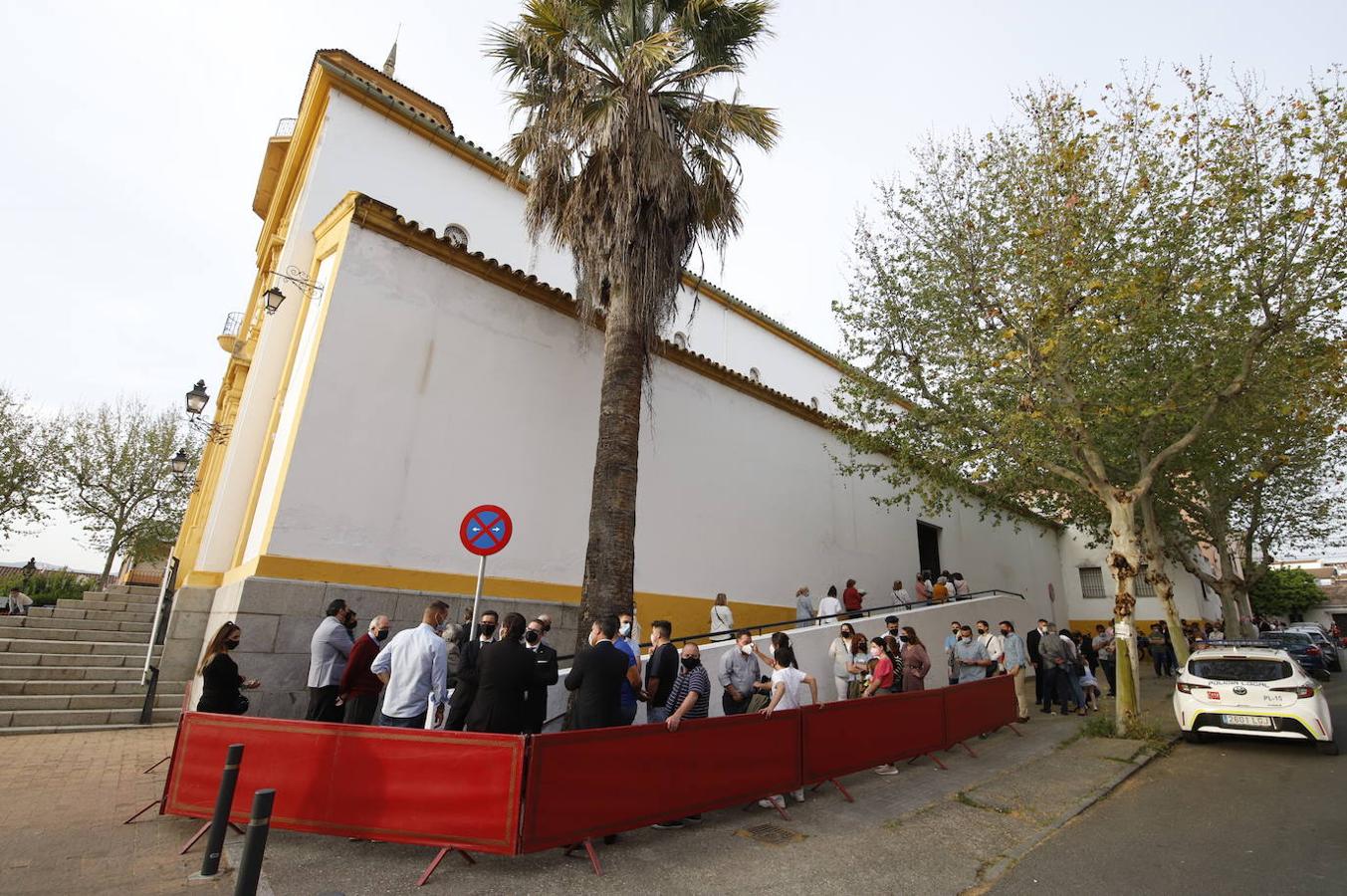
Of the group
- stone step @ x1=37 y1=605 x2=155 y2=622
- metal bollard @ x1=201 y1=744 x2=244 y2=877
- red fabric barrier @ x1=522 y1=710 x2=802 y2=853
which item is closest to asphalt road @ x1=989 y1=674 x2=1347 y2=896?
red fabric barrier @ x1=522 y1=710 x2=802 y2=853

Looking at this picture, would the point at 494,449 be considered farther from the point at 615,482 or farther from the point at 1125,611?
the point at 1125,611

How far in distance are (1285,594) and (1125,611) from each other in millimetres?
56596

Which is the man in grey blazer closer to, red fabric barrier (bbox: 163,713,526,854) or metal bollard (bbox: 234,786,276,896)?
red fabric barrier (bbox: 163,713,526,854)

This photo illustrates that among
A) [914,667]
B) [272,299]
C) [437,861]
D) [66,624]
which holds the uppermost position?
[272,299]

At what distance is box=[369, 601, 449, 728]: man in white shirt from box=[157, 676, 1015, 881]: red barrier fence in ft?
3.35

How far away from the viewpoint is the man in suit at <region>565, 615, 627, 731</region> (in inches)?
213

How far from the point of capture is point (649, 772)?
5164 millimetres

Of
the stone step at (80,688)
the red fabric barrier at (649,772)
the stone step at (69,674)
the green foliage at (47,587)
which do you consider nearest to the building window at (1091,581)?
the red fabric barrier at (649,772)

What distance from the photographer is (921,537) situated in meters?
22.4

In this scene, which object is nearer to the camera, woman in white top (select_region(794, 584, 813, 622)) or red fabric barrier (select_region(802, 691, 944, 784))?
red fabric barrier (select_region(802, 691, 944, 784))

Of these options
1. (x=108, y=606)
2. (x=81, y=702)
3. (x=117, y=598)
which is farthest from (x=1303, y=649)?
(x=117, y=598)

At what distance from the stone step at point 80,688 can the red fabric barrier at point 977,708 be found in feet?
39.3

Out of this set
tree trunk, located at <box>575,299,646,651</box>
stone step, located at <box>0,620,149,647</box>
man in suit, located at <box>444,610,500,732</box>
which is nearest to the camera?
man in suit, located at <box>444,610,500,732</box>

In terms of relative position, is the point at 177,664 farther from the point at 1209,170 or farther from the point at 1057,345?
the point at 1209,170
